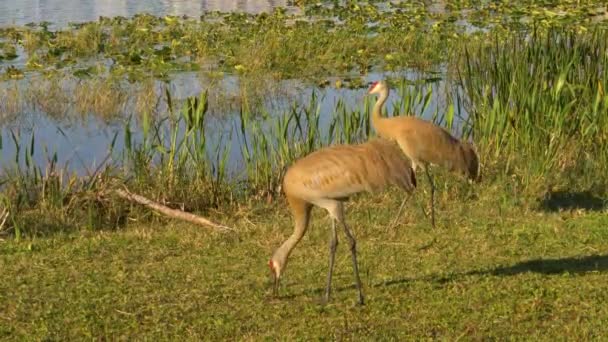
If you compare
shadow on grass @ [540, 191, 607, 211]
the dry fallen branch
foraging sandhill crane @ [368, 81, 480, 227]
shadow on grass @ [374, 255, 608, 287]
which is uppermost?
foraging sandhill crane @ [368, 81, 480, 227]

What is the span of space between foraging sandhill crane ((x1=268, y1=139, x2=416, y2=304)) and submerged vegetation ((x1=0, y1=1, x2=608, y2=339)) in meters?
0.32

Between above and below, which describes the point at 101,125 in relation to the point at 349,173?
below

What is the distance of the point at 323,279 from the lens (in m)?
6.06

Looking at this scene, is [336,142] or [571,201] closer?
[571,201]

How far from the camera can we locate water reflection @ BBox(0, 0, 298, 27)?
20375 millimetres

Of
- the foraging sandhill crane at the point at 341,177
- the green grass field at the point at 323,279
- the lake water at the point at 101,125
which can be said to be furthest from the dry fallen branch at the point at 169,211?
the foraging sandhill crane at the point at 341,177

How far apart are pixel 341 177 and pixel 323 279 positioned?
903mm

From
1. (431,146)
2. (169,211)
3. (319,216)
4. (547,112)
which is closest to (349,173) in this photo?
(431,146)

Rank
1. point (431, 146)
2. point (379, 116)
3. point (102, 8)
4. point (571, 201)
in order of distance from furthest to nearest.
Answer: point (102, 8) < point (571, 201) < point (379, 116) < point (431, 146)

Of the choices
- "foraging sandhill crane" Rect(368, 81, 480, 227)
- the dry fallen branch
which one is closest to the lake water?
the dry fallen branch

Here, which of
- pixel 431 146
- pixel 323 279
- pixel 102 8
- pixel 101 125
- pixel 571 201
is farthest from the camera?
pixel 102 8

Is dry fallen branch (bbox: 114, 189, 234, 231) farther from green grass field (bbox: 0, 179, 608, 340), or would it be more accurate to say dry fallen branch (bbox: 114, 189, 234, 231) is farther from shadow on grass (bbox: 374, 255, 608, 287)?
shadow on grass (bbox: 374, 255, 608, 287)

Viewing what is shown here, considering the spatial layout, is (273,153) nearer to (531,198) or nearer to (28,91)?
(531,198)

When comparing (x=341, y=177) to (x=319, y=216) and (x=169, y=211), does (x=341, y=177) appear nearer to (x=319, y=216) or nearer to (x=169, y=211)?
(x=319, y=216)
